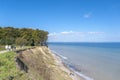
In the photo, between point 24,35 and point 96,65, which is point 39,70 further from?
point 24,35

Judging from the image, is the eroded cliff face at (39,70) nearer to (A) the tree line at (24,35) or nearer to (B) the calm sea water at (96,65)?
(B) the calm sea water at (96,65)

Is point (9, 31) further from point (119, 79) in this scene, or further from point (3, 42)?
point (119, 79)

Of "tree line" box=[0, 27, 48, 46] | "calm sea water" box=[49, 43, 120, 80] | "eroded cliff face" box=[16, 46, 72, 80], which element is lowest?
"calm sea water" box=[49, 43, 120, 80]

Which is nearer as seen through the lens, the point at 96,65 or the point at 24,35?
the point at 96,65

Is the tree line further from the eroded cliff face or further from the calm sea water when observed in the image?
the eroded cliff face

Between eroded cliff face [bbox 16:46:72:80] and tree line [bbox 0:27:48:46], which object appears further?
tree line [bbox 0:27:48:46]

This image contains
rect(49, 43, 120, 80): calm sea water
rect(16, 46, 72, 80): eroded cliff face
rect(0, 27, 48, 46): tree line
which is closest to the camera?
rect(16, 46, 72, 80): eroded cliff face

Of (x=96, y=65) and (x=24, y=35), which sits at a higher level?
(x=24, y=35)

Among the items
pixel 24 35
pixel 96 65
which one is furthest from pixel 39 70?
pixel 24 35

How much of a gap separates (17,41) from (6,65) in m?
53.8

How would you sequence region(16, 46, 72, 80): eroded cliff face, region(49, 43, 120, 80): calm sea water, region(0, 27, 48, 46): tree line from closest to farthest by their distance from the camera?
region(16, 46, 72, 80): eroded cliff face → region(49, 43, 120, 80): calm sea water → region(0, 27, 48, 46): tree line

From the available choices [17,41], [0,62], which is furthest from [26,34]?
[0,62]

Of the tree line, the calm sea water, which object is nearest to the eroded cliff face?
the calm sea water

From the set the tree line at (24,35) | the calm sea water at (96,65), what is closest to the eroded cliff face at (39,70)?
the calm sea water at (96,65)
